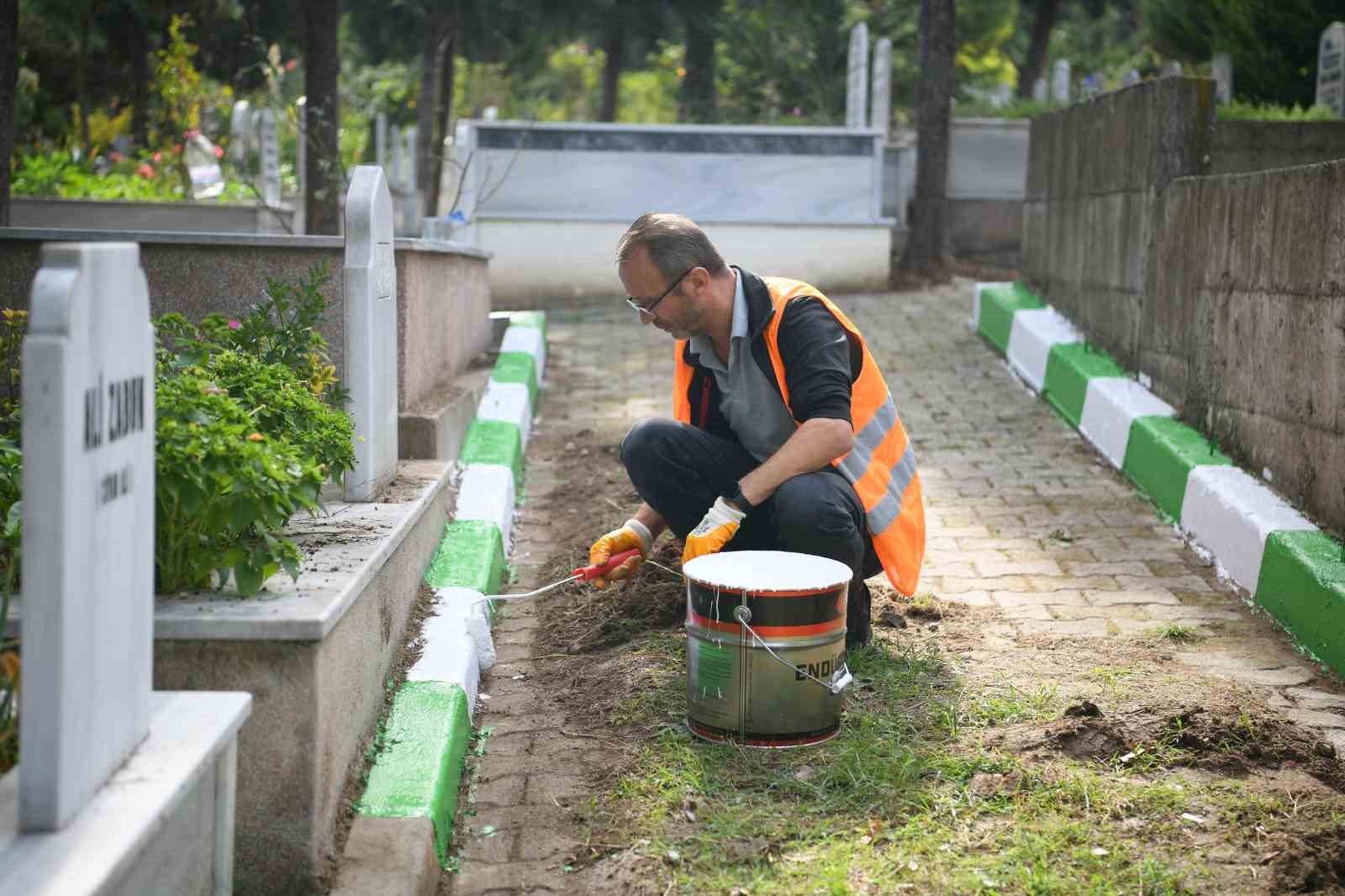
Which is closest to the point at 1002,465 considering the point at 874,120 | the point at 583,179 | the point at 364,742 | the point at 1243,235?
the point at 1243,235

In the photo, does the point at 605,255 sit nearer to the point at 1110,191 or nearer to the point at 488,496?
the point at 1110,191

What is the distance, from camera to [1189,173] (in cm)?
784

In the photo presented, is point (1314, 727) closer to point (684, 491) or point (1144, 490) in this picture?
point (684, 491)

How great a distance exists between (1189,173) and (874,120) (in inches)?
369

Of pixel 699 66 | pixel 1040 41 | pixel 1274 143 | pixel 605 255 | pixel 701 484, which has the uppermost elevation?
pixel 1040 41

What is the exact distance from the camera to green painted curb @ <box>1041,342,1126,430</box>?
8289 mm

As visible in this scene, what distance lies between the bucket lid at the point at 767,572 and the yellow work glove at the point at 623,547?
1.67 ft

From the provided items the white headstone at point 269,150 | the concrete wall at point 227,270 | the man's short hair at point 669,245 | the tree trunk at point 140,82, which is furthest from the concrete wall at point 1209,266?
the tree trunk at point 140,82

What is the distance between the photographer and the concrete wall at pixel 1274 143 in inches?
386

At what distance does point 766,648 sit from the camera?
3500 millimetres

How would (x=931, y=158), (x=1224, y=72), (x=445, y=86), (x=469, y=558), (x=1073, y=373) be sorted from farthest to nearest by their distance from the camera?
(x=445, y=86) → (x=931, y=158) → (x=1224, y=72) → (x=1073, y=373) → (x=469, y=558)

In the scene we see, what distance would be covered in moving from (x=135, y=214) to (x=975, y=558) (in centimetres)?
1099

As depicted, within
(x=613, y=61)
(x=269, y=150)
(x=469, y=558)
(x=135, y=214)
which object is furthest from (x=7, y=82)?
(x=613, y=61)

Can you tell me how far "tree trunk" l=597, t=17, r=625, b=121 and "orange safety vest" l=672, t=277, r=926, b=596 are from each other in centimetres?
2257
